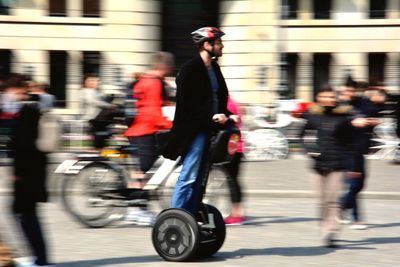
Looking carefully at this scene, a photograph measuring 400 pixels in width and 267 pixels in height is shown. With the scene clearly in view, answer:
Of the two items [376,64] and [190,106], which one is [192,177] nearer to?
[190,106]

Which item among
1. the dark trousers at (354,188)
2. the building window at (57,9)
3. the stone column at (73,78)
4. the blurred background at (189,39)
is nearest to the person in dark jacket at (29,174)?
the dark trousers at (354,188)

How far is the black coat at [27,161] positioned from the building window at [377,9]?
2216 centimetres

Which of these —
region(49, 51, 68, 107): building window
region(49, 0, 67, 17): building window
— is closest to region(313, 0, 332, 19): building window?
region(49, 0, 67, 17): building window

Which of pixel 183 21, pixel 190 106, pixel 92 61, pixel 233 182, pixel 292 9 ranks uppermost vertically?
pixel 292 9

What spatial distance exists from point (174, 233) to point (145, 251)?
0.71m

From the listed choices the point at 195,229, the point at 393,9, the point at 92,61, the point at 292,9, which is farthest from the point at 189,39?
the point at 195,229

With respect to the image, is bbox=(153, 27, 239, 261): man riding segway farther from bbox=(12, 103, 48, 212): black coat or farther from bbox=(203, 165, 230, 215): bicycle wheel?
bbox=(203, 165, 230, 215): bicycle wheel

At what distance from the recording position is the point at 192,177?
7434mm

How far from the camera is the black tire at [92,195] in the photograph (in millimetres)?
9250

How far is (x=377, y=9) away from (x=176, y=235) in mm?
21560

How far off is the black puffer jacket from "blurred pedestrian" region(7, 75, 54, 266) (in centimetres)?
256

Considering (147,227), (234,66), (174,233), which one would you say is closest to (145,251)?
(174,233)

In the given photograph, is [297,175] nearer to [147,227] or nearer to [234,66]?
[147,227]

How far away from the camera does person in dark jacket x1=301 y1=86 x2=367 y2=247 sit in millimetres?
8047
